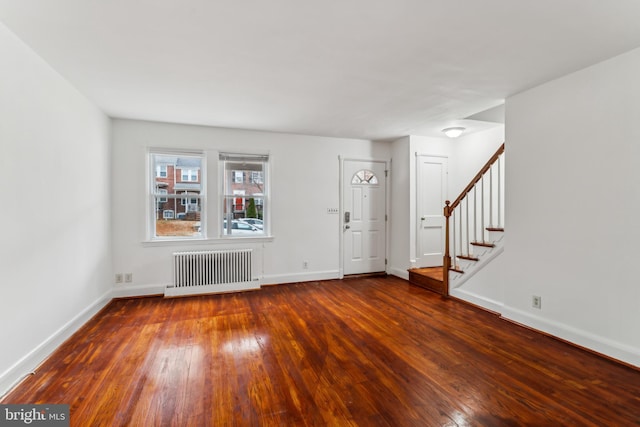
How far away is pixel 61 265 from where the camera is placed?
2803 millimetres

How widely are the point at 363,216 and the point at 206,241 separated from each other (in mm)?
2745

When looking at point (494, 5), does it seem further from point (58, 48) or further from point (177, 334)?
point (177, 334)

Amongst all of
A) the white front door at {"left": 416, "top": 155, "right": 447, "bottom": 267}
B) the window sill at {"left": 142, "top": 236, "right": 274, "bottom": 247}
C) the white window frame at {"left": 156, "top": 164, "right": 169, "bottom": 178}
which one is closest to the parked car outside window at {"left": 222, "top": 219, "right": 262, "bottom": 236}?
the window sill at {"left": 142, "top": 236, "right": 274, "bottom": 247}

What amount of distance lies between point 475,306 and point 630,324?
1.53 meters

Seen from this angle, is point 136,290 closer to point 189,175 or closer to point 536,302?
point 189,175

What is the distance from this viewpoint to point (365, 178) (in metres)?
5.49

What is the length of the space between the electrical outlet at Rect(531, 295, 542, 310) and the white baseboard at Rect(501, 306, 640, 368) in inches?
4.1

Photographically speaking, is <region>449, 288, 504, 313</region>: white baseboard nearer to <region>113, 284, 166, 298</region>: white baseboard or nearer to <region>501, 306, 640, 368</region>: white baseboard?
<region>501, 306, 640, 368</region>: white baseboard

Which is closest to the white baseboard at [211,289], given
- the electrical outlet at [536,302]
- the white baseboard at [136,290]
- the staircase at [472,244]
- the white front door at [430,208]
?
the white baseboard at [136,290]

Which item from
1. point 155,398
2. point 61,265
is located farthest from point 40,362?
point 155,398

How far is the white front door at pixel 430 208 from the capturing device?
5.18m

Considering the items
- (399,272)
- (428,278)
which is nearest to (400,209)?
(399,272)

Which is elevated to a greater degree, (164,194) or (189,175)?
(189,175)

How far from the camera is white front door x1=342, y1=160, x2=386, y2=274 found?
5352 mm
